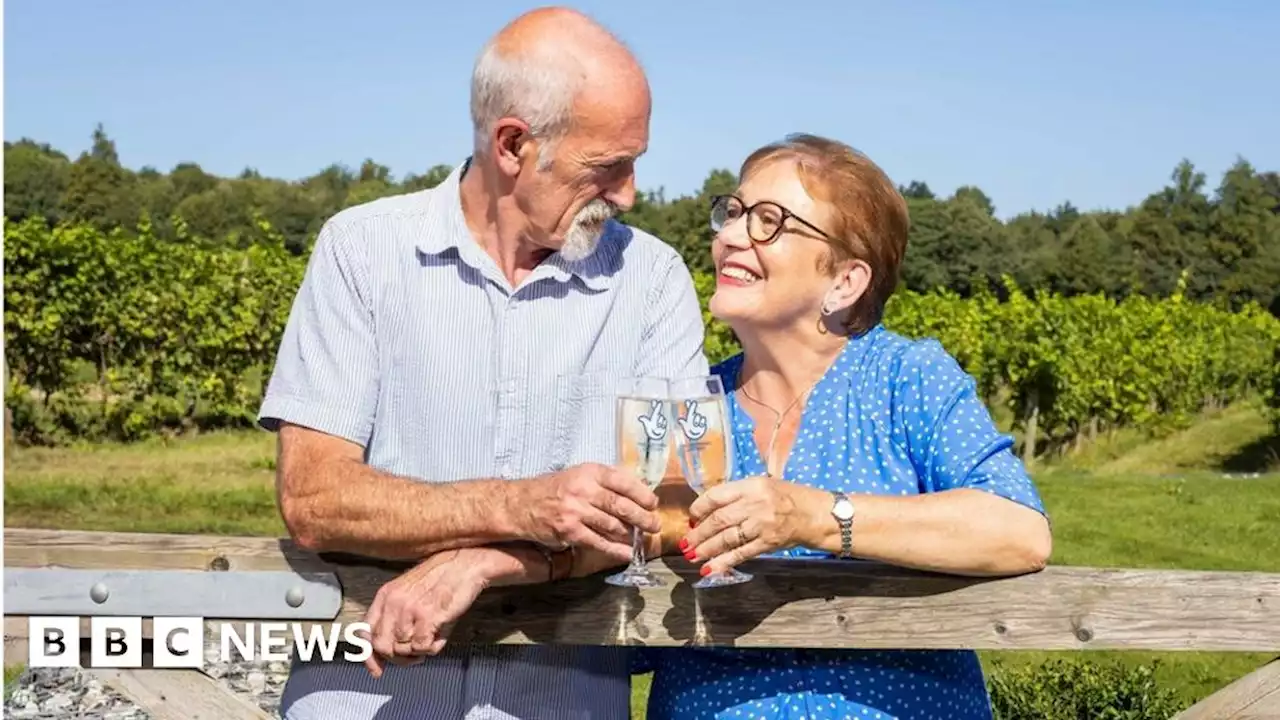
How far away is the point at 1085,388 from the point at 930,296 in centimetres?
392

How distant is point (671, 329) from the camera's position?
259 centimetres

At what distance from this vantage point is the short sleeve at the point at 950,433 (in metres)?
2.31

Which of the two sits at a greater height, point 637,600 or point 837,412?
point 837,412

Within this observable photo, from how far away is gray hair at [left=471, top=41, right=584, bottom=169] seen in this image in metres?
2.41

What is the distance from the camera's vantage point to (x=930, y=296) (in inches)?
913

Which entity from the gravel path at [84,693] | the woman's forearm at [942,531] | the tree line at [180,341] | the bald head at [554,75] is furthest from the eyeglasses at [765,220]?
the tree line at [180,341]

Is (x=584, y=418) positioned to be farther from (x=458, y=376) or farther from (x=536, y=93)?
(x=536, y=93)

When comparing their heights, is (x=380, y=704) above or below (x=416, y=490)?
below

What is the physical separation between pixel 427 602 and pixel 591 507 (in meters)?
0.33

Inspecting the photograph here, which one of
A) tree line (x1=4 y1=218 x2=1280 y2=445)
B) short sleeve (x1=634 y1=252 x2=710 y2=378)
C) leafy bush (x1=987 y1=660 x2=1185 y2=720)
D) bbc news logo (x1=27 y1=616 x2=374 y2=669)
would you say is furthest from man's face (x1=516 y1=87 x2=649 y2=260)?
tree line (x1=4 y1=218 x2=1280 y2=445)

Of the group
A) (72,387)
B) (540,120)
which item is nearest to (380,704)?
(540,120)

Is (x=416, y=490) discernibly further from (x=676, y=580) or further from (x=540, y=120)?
(x=540, y=120)

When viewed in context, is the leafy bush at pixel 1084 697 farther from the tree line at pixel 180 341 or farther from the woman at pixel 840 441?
the tree line at pixel 180 341

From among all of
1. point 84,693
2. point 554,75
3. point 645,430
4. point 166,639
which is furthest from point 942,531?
point 84,693
